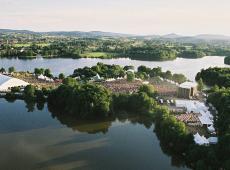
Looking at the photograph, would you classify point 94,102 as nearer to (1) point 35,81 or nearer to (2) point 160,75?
(1) point 35,81

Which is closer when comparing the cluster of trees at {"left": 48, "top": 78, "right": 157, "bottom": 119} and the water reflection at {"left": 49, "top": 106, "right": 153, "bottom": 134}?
the water reflection at {"left": 49, "top": 106, "right": 153, "bottom": 134}

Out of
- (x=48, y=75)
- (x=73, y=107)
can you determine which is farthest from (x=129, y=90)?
(x=48, y=75)

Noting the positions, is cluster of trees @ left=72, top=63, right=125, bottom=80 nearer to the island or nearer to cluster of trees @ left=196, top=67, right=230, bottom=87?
the island

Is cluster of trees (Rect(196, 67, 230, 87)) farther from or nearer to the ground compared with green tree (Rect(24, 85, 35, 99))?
farther from the ground

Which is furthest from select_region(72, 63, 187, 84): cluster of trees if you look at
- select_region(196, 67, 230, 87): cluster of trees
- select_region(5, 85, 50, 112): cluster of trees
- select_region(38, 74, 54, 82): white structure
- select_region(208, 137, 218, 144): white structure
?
select_region(208, 137, 218, 144): white structure

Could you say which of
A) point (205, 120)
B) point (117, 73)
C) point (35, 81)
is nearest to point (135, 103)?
point (205, 120)

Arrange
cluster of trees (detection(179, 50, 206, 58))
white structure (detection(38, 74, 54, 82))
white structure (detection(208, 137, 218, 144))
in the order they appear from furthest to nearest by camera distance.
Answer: cluster of trees (detection(179, 50, 206, 58)) → white structure (detection(38, 74, 54, 82)) → white structure (detection(208, 137, 218, 144))

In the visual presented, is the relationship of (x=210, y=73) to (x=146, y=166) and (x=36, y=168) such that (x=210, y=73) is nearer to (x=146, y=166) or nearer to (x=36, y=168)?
(x=146, y=166)

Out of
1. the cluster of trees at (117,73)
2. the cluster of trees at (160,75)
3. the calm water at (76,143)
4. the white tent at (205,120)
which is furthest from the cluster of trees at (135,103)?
the cluster of trees at (160,75)
